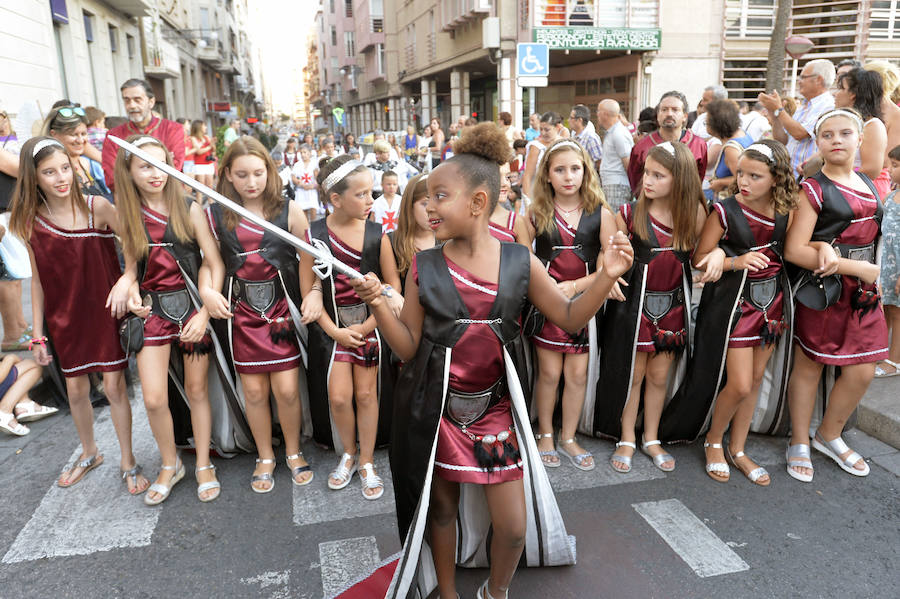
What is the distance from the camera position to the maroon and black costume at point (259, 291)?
3.46 m

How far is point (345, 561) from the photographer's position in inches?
115

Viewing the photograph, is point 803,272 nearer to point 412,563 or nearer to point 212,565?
point 412,563

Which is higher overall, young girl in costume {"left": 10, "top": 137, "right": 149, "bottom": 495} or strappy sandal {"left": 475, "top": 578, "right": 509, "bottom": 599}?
young girl in costume {"left": 10, "top": 137, "right": 149, "bottom": 495}

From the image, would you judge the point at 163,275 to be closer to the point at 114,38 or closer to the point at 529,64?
the point at 529,64

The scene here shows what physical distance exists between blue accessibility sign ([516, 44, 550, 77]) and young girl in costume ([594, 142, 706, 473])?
7578 millimetres

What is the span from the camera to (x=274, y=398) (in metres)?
3.99

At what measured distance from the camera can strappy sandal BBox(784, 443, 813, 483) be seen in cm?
356

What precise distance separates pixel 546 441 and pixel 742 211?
67.8 inches

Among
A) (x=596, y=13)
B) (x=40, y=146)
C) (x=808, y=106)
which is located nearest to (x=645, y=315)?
(x=808, y=106)

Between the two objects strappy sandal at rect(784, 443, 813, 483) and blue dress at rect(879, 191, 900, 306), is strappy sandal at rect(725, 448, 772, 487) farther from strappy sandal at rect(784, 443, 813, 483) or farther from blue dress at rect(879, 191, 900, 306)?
blue dress at rect(879, 191, 900, 306)

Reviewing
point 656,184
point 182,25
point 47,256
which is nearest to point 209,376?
point 47,256

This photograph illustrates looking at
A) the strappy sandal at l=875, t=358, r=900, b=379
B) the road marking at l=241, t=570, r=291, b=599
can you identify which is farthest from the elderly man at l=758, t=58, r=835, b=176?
the road marking at l=241, t=570, r=291, b=599

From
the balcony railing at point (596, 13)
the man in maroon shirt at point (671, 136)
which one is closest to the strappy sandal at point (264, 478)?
the man in maroon shirt at point (671, 136)

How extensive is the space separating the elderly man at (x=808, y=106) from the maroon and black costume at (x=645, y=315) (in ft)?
7.29
